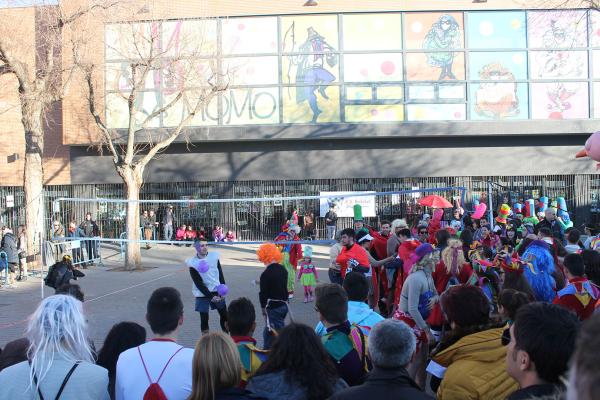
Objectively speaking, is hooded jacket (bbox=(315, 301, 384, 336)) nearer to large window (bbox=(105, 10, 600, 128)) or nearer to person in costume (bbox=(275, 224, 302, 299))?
person in costume (bbox=(275, 224, 302, 299))

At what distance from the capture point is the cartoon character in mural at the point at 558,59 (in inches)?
1001

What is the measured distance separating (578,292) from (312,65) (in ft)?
70.1

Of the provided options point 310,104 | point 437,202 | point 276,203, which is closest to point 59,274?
point 437,202

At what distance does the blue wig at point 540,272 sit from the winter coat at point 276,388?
476 centimetres

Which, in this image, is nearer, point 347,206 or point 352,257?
point 352,257

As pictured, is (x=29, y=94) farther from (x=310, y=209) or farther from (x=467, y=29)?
(x=467, y=29)

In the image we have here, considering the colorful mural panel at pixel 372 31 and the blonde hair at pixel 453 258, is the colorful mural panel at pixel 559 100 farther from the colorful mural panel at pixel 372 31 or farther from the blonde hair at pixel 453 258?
the blonde hair at pixel 453 258

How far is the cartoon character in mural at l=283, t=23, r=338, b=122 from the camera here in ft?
84.0

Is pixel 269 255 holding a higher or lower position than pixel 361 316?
higher

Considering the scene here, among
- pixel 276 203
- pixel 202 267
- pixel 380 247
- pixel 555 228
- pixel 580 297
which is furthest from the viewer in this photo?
pixel 276 203

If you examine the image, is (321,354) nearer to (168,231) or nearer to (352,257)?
(352,257)

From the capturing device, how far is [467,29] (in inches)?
1012

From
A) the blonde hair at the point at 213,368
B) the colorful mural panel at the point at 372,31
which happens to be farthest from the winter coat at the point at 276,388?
the colorful mural panel at the point at 372,31

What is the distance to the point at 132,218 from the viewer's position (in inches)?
770
